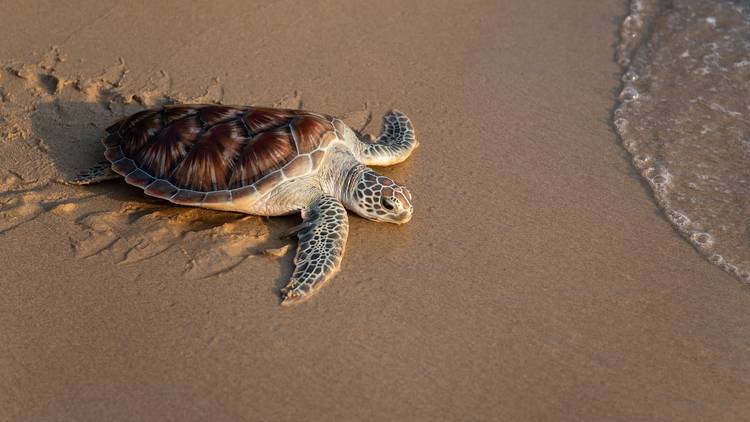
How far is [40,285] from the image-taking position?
140 inches

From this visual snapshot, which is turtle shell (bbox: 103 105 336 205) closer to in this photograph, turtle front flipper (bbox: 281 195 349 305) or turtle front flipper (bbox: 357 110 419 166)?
turtle front flipper (bbox: 281 195 349 305)

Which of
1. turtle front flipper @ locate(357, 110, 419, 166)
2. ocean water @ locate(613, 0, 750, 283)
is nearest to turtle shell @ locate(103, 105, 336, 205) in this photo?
turtle front flipper @ locate(357, 110, 419, 166)

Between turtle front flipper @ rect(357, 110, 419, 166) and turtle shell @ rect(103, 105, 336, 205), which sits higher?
turtle shell @ rect(103, 105, 336, 205)

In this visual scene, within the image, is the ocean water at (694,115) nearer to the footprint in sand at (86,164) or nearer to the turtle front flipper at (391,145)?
the turtle front flipper at (391,145)

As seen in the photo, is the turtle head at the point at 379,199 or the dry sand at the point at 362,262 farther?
the turtle head at the point at 379,199

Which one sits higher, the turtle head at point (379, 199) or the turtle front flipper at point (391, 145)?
the turtle front flipper at point (391, 145)

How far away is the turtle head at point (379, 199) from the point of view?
4.07 meters

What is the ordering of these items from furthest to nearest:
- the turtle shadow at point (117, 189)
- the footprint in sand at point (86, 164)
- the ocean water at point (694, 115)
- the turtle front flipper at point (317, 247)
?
the ocean water at point (694, 115) < the turtle shadow at point (117, 189) < the footprint in sand at point (86, 164) < the turtle front flipper at point (317, 247)

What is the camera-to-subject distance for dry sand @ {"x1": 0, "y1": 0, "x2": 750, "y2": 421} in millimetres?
3164

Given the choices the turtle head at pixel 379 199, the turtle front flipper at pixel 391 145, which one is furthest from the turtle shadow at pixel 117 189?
the turtle front flipper at pixel 391 145

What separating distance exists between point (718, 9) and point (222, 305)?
601cm

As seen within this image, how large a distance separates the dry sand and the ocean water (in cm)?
20

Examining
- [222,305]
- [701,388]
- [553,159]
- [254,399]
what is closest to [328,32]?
[553,159]

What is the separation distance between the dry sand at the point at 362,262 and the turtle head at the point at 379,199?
4.3 inches
